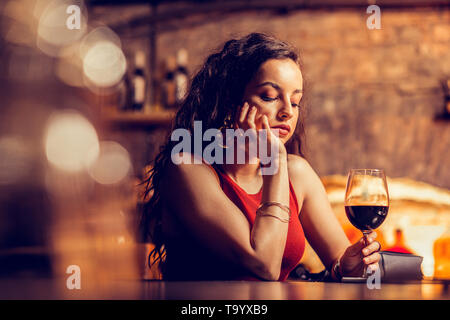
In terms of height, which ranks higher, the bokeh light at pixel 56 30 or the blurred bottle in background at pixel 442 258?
the bokeh light at pixel 56 30

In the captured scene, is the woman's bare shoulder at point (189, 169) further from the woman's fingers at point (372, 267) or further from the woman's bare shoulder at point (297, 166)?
the woman's fingers at point (372, 267)

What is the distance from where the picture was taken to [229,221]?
0.99m

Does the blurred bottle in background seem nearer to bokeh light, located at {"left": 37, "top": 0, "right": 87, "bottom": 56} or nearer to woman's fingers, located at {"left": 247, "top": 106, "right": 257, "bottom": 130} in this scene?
woman's fingers, located at {"left": 247, "top": 106, "right": 257, "bottom": 130}

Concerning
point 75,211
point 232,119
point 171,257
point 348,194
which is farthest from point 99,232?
point 232,119

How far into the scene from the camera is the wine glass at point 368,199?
0.88m

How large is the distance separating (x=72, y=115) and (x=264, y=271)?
2.36ft

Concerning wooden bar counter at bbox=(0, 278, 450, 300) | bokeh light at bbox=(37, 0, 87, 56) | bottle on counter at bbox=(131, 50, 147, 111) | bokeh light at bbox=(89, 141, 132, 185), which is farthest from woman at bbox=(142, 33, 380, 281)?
bottle on counter at bbox=(131, 50, 147, 111)

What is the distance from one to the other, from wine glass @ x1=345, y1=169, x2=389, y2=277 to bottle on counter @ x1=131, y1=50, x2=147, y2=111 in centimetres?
257

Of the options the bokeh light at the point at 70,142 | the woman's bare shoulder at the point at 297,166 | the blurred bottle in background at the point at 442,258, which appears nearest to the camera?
the bokeh light at the point at 70,142

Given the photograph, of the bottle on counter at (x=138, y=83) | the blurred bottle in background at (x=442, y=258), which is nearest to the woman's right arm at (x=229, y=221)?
the blurred bottle in background at (x=442, y=258)

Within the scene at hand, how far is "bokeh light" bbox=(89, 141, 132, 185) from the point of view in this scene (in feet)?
1.08

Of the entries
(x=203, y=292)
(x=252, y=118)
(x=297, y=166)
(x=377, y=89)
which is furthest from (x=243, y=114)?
(x=377, y=89)

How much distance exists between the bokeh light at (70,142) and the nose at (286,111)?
88 cm

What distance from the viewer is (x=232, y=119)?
130 cm
